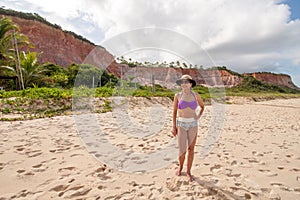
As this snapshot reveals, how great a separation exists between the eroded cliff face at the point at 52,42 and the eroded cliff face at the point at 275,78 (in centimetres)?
7584

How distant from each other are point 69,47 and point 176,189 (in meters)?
42.3

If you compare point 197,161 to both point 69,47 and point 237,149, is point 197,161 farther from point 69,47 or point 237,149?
point 69,47

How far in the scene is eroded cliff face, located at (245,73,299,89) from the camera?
8138 centimetres

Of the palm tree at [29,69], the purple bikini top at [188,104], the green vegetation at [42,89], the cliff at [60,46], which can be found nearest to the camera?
the purple bikini top at [188,104]

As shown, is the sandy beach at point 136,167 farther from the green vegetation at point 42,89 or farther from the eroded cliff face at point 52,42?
the eroded cliff face at point 52,42

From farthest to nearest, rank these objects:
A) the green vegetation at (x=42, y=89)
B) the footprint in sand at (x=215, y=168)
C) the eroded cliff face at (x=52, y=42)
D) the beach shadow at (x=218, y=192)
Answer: the eroded cliff face at (x=52, y=42)
the green vegetation at (x=42, y=89)
the footprint in sand at (x=215, y=168)
the beach shadow at (x=218, y=192)

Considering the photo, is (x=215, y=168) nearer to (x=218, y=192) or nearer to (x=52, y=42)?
(x=218, y=192)

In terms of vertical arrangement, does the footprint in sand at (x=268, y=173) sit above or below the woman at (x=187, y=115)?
below

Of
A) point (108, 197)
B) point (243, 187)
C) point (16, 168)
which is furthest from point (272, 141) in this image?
point (16, 168)

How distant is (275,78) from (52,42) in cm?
9229

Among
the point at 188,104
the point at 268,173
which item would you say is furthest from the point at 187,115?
the point at 268,173

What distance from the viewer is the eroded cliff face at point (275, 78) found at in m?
81.4

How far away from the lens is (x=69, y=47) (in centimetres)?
3862

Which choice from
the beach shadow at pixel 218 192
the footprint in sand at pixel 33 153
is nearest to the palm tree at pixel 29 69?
the footprint in sand at pixel 33 153
